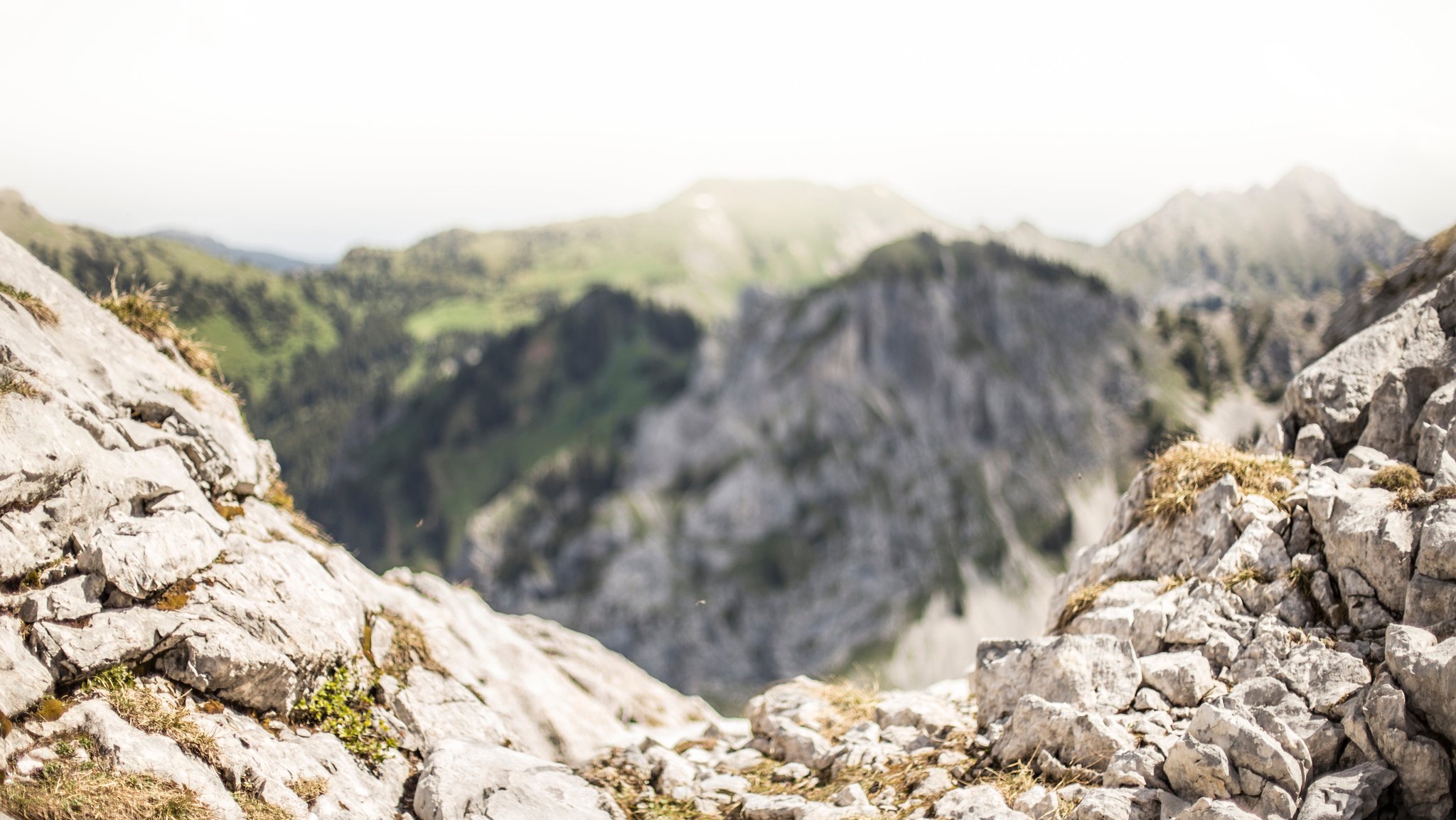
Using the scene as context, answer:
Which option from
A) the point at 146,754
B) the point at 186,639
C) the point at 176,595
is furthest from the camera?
the point at 176,595

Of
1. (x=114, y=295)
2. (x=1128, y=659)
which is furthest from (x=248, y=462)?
(x=1128, y=659)

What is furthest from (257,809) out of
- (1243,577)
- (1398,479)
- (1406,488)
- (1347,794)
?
(1398,479)

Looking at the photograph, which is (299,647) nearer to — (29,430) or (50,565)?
(50,565)

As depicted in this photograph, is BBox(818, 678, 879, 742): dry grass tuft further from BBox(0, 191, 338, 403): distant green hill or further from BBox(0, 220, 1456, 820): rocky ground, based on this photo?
BBox(0, 191, 338, 403): distant green hill

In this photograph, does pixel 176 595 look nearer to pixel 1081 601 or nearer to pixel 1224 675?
pixel 1081 601

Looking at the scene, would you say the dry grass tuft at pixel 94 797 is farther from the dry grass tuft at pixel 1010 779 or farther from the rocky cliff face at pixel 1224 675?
the dry grass tuft at pixel 1010 779

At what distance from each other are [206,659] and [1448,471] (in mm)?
17637

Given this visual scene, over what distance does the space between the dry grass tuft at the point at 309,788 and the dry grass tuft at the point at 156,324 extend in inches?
352

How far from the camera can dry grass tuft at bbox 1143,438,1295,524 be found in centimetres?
1251

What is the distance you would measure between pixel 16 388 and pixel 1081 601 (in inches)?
673

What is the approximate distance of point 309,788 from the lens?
9656mm

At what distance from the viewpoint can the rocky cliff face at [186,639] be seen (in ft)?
28.1

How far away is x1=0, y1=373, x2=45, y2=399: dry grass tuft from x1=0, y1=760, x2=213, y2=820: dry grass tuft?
200 inches

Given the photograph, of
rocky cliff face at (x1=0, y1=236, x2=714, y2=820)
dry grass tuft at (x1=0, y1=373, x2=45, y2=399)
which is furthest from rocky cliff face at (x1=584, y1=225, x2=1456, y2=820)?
dry grass tuft at (x1=0, y1=373, x2=45, y2=399)
